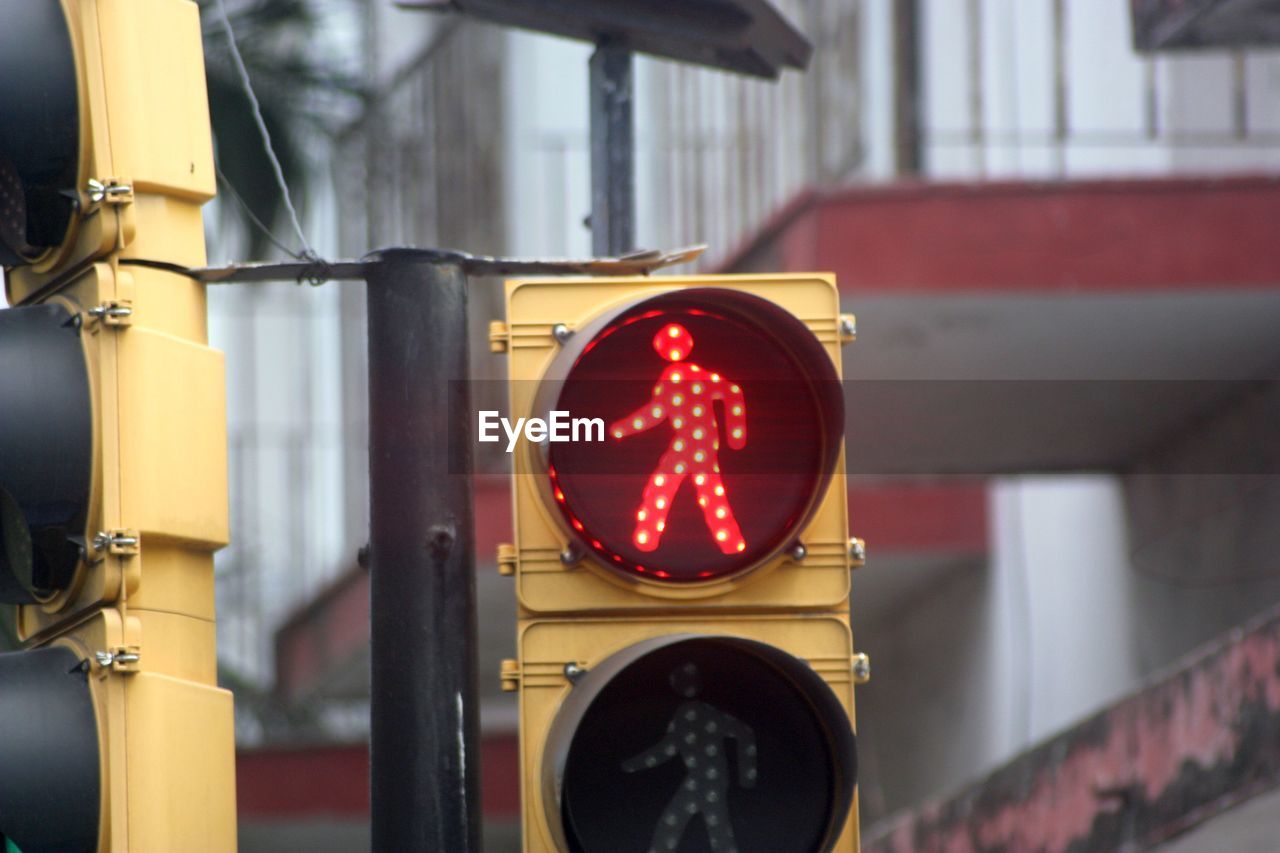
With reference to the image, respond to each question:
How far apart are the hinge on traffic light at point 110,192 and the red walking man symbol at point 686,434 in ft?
2.60

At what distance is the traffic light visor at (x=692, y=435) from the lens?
3480 millimetres

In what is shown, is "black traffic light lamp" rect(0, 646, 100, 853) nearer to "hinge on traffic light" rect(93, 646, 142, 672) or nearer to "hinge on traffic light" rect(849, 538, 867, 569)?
"hinge on traffic light" rect(93, 646, 142, 672)

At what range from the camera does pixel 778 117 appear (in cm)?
1249

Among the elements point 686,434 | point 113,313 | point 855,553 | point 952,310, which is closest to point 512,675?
point 686,434

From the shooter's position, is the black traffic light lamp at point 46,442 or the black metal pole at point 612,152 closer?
the black traffic light lamp at point 46,442

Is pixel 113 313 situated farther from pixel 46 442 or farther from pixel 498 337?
pixel 498 337

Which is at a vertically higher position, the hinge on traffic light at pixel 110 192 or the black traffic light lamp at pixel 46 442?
the hinge on traffic light at pixel 110 192

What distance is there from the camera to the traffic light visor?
348 centimetres

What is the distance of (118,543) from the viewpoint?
11.1 feet

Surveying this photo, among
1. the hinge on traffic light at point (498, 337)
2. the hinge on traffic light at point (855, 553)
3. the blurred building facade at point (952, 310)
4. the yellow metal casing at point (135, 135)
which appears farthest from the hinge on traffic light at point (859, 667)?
the blurred building facade at point (952, 310)

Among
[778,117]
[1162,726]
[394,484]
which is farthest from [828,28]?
[394,484]

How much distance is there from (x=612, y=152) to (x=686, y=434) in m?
1.13

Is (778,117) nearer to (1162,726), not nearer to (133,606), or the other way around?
(1162,726)

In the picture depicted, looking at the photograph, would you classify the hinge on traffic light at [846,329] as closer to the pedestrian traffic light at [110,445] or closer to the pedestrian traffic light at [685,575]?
the pedestrian traffic light at [685,575]
